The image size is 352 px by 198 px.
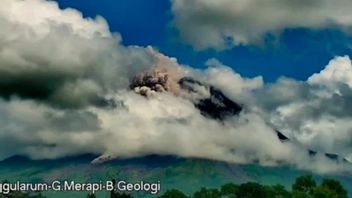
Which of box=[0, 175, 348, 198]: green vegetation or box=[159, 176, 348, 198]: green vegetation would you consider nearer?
box=[159, 176, 348, 198]: green vegetation

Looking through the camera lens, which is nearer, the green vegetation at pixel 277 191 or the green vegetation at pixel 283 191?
the green vegetation at pixel 283 191

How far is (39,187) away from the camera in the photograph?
116 m

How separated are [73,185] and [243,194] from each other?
68331mm

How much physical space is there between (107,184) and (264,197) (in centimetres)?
6264

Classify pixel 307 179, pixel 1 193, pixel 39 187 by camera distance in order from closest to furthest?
pixel 39 187
pixel 307 179
pixel 1 193

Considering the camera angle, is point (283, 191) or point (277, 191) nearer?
point (283, 191)

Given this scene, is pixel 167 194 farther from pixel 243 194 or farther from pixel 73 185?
pixel 73 185

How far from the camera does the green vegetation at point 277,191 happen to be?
14600 centimetres

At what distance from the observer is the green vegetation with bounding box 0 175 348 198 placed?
5748 inches

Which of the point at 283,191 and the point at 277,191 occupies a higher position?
the point at 277,191

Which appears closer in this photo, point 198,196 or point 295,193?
point 295,193

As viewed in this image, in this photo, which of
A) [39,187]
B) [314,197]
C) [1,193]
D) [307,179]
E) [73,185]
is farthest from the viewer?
[1,193]

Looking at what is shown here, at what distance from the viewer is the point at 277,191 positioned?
15975 cm

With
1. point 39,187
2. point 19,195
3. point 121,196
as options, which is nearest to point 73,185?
point 39,187
